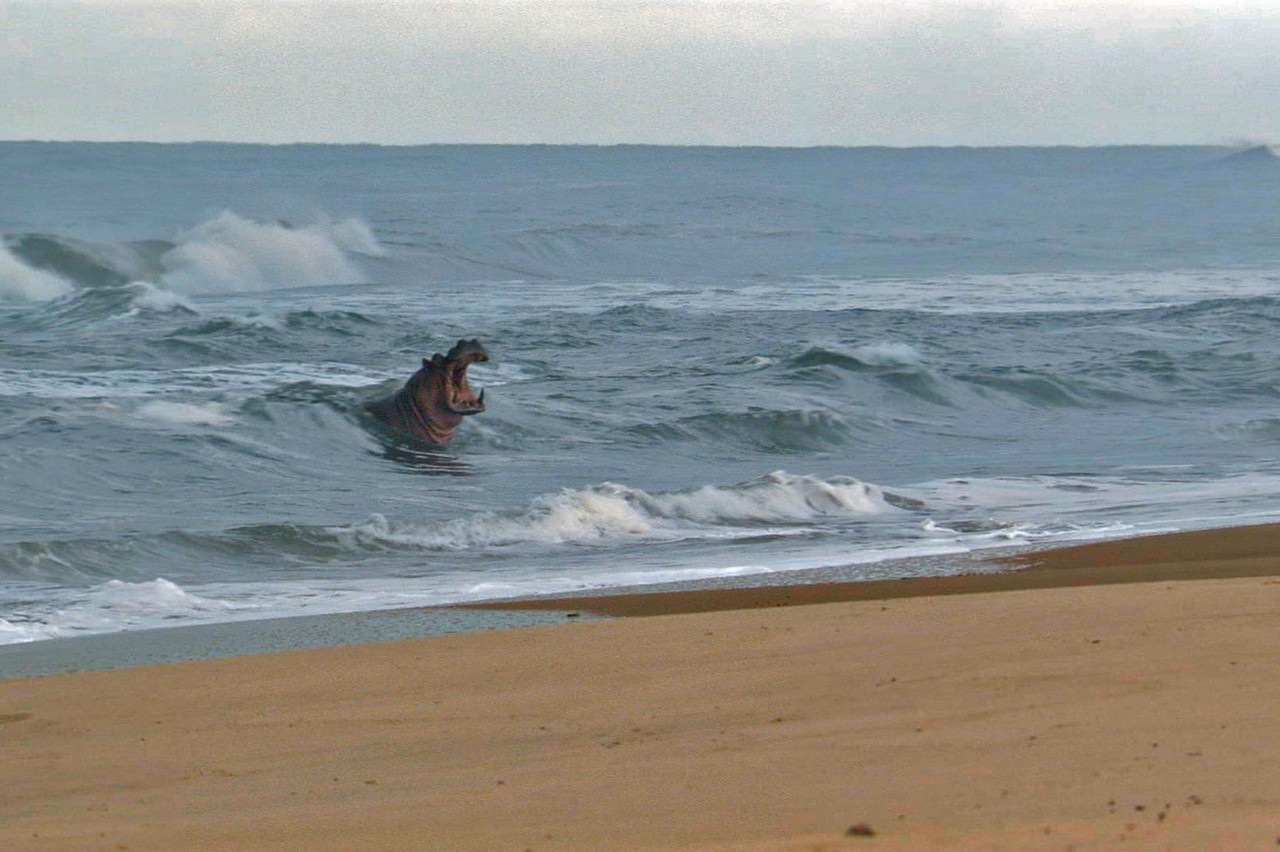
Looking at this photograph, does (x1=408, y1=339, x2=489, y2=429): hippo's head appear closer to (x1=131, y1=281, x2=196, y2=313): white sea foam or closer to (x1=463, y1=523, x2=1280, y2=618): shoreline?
(x1=463, y1=523, x2=1280, y2=618): shoreline

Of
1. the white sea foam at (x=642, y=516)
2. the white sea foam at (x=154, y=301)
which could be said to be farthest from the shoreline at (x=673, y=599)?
the white sea foam at (x=154, y=301)

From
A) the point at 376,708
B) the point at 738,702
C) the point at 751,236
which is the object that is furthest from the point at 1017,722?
the point at 751,236

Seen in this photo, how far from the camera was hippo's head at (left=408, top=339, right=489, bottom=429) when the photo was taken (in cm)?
1402

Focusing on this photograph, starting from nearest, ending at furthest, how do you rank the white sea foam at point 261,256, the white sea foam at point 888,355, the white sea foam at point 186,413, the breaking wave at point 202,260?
the white sea foam at point 186,413 < the white sea foam at point 888,355 < the breaking wave at point 202,260 < the white sea foam at point 261,256

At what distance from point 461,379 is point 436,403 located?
0.92ft

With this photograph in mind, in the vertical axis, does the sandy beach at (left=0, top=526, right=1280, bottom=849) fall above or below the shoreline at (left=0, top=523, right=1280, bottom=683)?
above

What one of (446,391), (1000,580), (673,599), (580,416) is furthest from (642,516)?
(580,416)

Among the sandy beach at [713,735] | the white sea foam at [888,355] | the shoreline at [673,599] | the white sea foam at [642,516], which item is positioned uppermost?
the sandy beach at [713,735]

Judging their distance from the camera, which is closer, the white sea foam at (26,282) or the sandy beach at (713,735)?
the sandy beach at (713,735)

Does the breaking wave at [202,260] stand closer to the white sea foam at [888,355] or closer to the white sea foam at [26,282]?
the white sea foam at [26,282]

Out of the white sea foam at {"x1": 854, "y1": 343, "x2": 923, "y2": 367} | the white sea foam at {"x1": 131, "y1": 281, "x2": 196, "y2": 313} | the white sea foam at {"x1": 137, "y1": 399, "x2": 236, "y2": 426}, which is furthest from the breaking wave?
the white sea foam at {"x1": 137, "y1": 399, "x2": 236, "y2": 426}

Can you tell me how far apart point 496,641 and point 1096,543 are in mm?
4018

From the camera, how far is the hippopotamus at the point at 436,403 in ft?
45.9

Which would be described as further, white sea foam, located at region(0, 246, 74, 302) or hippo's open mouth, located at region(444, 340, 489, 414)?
white sea foam, located at region(0, 246, 74, 302)
